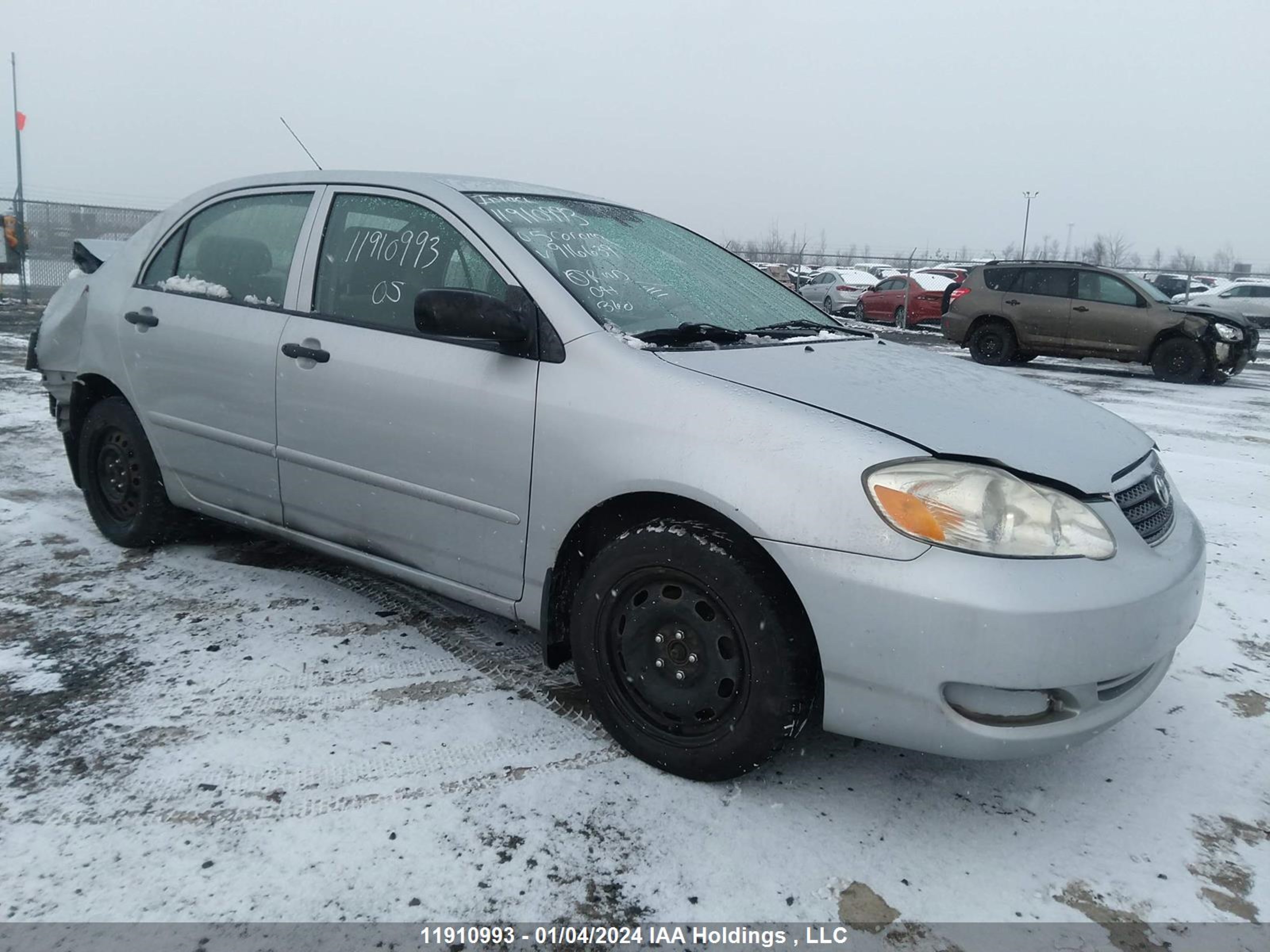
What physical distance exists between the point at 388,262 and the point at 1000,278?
12.9m

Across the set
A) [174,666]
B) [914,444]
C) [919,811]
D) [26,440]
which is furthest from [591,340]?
[26,440]

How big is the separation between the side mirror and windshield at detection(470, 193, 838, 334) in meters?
0.24

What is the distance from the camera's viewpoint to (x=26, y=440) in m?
6.16

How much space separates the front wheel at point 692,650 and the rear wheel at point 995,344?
1254cm

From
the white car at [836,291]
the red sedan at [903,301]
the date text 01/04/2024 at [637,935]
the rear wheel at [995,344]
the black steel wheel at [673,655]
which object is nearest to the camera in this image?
the date text 01/04/2024 at [637,935]

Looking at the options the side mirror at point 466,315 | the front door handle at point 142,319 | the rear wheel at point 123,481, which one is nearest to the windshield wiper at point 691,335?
the side mirror at point 466,315

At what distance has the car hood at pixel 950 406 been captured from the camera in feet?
7.45

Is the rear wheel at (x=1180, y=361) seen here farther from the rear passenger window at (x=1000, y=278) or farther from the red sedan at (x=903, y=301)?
the red sedan at (x=903, y=301)

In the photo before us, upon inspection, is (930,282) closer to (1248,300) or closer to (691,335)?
(1248,300)

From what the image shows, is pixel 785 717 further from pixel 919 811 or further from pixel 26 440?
pixel 26 440

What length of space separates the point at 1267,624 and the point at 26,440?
6.99 metres

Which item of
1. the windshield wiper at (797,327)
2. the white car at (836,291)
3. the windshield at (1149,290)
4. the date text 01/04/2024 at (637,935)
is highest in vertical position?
the white car at (836,291)

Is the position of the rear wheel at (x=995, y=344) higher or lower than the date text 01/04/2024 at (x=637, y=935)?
higher

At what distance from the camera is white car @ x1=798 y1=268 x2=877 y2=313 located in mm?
25906
